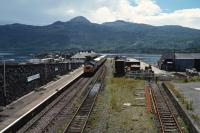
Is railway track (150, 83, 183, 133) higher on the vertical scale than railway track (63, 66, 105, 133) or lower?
lower

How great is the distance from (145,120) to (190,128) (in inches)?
153

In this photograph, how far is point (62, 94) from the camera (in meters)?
40.5

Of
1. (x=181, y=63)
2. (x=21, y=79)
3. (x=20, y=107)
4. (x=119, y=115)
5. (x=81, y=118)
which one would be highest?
(x=21, y=79)

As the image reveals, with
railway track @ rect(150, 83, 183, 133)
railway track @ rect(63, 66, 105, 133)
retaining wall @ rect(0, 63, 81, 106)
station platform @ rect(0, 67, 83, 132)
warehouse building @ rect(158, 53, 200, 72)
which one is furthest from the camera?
warehouse building @ rect(158, 53, 200, 72)

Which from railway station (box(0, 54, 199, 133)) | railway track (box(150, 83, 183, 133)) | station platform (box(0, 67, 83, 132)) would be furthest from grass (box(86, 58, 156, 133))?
station platform (box(0, 67, 83, 132))

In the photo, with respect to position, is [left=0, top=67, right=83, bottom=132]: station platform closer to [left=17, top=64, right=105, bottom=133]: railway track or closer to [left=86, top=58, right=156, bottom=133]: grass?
[left=17, top=64, right=105, bottom=133]: railway track

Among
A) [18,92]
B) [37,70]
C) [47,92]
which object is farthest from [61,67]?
[18,92]

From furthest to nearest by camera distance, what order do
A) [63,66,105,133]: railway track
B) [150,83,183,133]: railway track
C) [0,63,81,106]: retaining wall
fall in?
1. [0,63,81,106]: retaining wall
2. [150,83,183,133]: railway track
3. [63,66,105,133]: railway track

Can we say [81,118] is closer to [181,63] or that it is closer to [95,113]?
[95,113]

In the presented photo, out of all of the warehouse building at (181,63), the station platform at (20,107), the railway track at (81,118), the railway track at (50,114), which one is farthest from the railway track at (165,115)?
the warehouse building at (181,63)

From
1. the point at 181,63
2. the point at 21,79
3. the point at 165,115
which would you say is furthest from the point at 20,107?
the point at 181,63

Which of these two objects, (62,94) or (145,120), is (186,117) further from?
(62,94)

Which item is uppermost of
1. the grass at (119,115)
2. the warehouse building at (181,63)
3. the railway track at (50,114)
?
the warehouse building at (181,63)

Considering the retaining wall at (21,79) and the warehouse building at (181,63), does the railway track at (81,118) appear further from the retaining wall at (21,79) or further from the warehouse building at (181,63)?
the warehouse building at (181,63)
